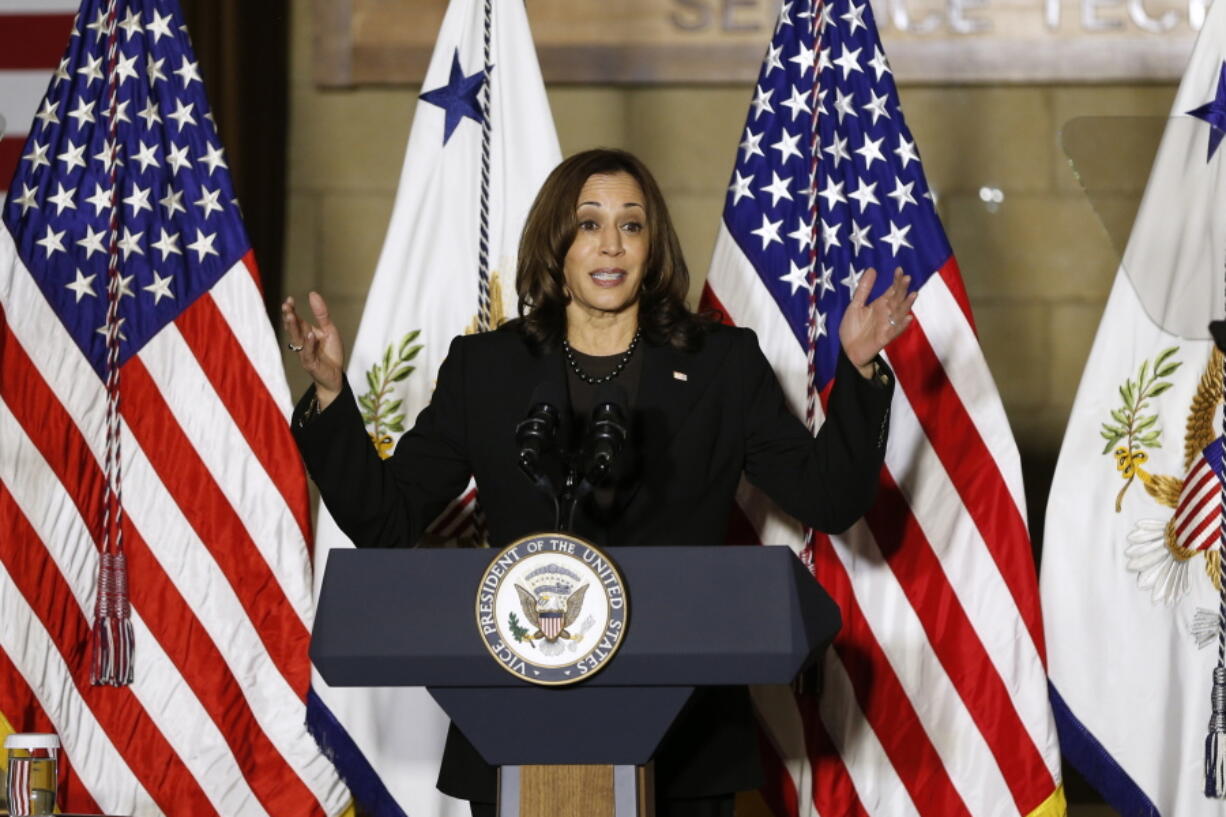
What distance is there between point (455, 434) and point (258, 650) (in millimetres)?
1000

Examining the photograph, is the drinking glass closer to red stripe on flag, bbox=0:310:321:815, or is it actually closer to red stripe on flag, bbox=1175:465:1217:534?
red stripe on flag, bbox=0:310:321:815

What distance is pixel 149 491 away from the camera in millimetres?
3117

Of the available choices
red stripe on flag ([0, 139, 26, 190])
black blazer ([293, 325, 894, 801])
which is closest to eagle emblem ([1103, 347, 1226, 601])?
black blazer ([293, 325, 894, 801])

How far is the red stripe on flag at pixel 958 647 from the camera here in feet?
9.43

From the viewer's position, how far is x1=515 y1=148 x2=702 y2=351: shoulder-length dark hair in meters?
2.37

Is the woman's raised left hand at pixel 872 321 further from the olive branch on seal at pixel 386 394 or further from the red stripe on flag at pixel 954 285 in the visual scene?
the olive branch on seal at pixel 386 394

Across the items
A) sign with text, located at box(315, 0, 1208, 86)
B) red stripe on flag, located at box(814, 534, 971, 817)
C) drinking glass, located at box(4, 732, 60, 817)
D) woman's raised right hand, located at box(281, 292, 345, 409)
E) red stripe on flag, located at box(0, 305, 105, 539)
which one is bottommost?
red stripe on flag, located at box(814, 534, 971, 817)

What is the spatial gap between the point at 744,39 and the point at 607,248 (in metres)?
2.12

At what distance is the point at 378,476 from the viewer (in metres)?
2.23

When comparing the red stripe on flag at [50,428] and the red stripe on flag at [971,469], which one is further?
the red stripe on flag at [50,428]

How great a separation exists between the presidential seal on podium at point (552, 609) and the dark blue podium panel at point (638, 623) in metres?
0.02

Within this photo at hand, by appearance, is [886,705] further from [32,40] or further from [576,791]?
[32,40]

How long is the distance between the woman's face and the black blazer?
0.31 ft

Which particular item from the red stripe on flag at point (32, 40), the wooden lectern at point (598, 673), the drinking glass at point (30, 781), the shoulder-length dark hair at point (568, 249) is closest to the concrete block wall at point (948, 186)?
the red stripe on flag at point (32, 40)
